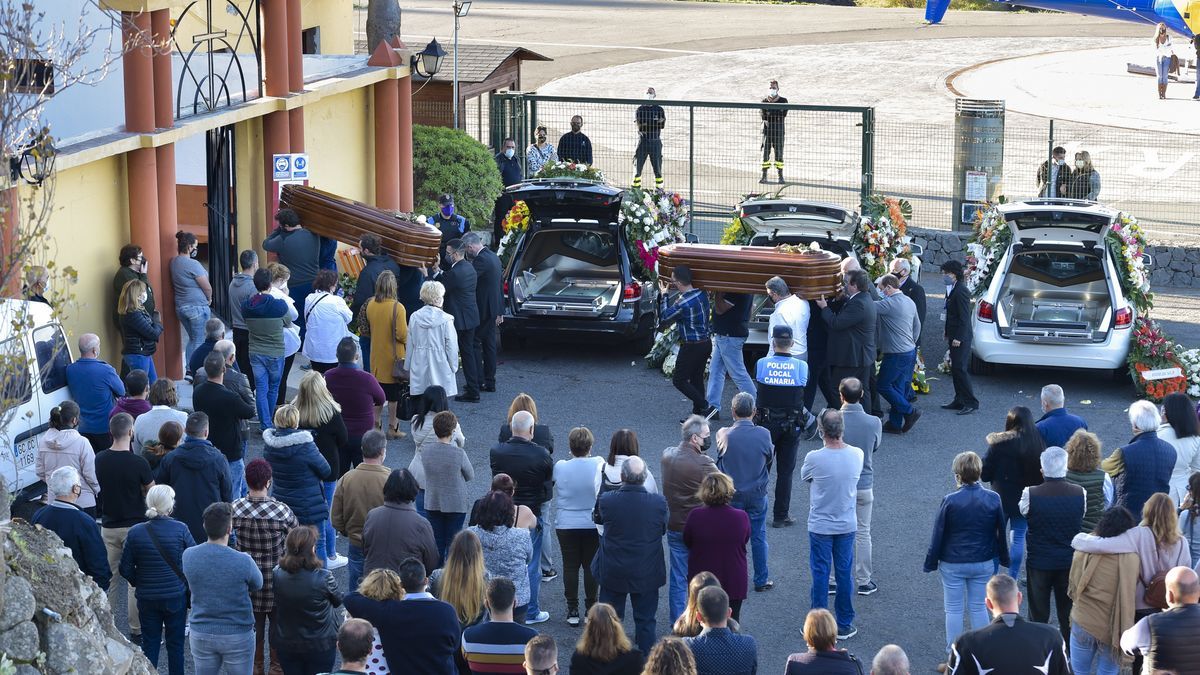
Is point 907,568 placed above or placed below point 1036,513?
below

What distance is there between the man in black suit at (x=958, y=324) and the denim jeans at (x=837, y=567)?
17.5 feet

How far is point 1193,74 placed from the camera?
41.0m

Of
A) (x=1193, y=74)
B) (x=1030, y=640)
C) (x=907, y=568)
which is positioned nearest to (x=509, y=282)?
(x=907, y=568)

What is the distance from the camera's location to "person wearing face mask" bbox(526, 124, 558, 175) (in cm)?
2352

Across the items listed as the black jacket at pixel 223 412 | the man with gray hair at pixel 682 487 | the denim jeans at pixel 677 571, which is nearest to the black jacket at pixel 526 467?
the man with gray hair at pixel 682 487

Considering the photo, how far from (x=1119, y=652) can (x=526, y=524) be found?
3.63 m

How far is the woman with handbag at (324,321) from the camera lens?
1440 centimetres

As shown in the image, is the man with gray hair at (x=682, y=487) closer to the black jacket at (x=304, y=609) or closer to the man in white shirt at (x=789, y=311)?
the black jacket at (x=304, y=609)

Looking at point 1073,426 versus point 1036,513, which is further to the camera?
point 1073,426

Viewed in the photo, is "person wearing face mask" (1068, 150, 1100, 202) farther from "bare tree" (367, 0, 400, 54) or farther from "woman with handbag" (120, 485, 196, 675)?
"woman with handbag" (120, 485, 196, 675)

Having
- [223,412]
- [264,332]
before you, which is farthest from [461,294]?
[223,412]

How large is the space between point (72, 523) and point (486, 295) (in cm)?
692

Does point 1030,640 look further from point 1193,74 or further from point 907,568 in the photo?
point 1193,74

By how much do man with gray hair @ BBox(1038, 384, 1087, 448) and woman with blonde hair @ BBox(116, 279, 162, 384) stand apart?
774 centimetres
